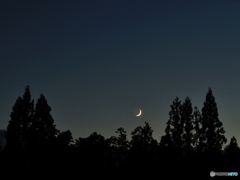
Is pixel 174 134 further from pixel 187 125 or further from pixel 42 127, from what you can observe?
pixel 42 127

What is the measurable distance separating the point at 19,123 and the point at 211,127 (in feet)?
110

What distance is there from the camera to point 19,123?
6241cm

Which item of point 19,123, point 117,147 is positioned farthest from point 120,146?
point 19,123

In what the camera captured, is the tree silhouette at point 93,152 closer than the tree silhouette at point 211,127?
Yes

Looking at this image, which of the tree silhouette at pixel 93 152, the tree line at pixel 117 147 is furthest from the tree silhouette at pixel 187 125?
the tree silhouette at pixel 93 152

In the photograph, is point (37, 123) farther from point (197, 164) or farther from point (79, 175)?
point (197, 164)

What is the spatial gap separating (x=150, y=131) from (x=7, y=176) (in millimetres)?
22916

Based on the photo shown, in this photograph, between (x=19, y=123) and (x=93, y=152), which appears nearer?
(x=93, y=152)

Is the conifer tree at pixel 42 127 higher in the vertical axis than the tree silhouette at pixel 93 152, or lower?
higher

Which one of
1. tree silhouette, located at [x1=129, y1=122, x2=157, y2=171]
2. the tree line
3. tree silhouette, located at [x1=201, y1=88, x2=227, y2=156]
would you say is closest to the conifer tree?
the tree line

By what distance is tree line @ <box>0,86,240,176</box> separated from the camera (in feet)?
164

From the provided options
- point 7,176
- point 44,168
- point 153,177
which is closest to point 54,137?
point 44,168

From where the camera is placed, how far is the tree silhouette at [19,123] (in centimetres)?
6063

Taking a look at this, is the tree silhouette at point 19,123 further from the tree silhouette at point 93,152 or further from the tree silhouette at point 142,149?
the tree silhouette at point 142,149
